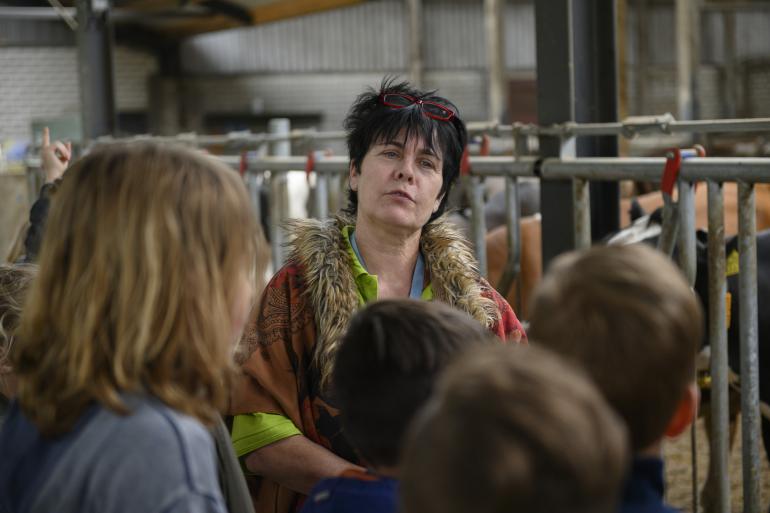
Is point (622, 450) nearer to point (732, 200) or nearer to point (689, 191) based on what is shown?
point (689, 191)

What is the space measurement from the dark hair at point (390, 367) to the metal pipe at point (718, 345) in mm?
1495

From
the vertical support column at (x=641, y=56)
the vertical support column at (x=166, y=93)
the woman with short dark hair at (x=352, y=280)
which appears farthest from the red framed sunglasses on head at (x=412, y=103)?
the vertical support column at (x=641, y=56)

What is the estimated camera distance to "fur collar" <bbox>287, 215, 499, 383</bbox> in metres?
2.25

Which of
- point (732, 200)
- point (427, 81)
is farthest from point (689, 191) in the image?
point (427, 81)

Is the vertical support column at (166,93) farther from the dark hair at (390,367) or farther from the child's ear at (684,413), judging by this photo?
the child's ear at (684,413)

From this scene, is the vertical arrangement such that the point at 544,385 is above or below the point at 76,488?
above

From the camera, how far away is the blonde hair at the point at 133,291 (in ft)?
4.31

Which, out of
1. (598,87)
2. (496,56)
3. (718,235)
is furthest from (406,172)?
(496,56)

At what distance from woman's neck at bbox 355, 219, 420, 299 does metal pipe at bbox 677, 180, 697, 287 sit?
947 millimetres

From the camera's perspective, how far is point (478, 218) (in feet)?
13.1

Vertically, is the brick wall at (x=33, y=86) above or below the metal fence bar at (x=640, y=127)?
above

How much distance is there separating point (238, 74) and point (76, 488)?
20.7 metres

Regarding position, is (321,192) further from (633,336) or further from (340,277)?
(633,336)

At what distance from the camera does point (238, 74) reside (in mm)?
21344
